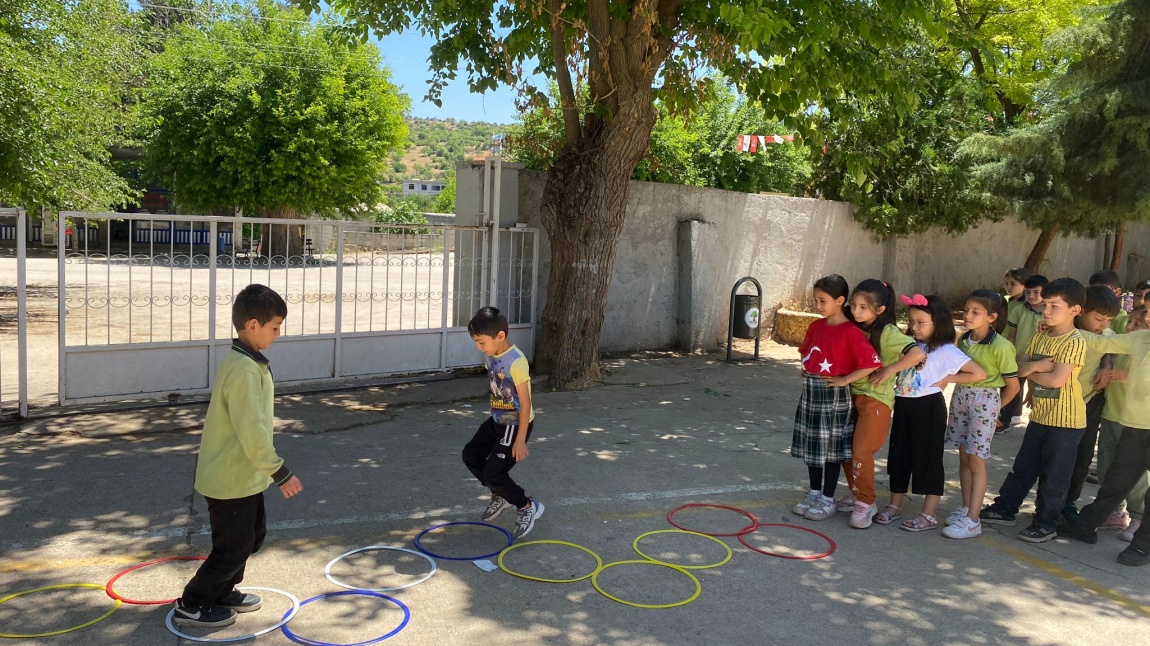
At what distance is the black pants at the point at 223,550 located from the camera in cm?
377

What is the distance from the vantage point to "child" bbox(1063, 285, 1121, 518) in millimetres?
5379

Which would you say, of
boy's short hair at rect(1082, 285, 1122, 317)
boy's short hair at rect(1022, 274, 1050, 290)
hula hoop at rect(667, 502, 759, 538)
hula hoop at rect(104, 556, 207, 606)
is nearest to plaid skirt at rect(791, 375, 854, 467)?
hula hoop at rect(667, 502, 759, 538)

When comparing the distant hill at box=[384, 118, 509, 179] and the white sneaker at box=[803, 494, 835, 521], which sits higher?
the distant hill at box=[384, 118, 509, 179]

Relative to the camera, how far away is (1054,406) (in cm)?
529

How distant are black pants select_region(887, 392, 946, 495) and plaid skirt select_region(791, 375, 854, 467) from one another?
299 millimetres

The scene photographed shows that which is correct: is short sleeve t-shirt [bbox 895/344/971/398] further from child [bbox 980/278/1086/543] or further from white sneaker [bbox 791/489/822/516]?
white sneaker [bbox 791/489/822/516]

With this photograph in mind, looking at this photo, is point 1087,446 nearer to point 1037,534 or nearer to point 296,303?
point 1037,534

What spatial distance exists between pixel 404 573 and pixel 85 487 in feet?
8.20

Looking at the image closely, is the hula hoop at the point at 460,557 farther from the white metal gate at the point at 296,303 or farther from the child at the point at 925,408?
the white metal gate at the point at 296,303

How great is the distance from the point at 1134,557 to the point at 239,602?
479cm

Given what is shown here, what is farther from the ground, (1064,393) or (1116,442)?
(1064,393)

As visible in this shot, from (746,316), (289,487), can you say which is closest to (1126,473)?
(289,487)

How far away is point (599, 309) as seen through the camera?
Result: 375 inches

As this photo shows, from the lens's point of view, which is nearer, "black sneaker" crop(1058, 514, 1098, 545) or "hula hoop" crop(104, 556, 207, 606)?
"hula hoop" crop(104, 556, 207, 606)
